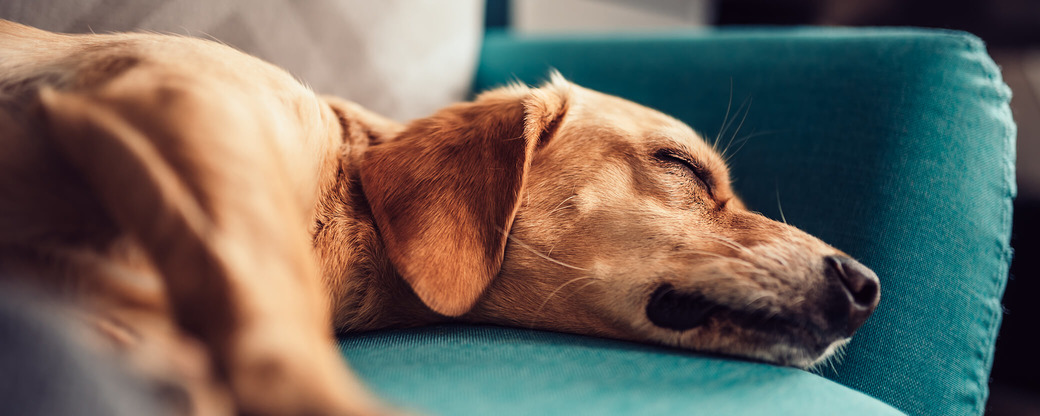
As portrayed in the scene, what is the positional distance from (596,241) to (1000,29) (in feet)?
10.1

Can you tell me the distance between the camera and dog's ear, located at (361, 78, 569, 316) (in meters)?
1.05

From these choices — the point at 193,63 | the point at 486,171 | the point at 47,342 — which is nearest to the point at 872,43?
the point at 486,171

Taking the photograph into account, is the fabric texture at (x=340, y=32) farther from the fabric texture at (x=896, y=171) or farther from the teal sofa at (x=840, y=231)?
the fabric texture at (x=896, y=171)

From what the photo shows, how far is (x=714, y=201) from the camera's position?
1.28m

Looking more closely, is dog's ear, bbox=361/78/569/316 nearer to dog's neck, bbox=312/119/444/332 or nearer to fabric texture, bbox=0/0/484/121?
dog's neck, bbox=312/119/444/332

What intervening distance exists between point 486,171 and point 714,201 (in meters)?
0.51

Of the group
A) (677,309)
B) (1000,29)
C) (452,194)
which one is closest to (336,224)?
(452,194)

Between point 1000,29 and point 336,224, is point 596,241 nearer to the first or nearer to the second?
point 336,224

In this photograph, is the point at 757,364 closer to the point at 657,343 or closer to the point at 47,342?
the point at 657,343

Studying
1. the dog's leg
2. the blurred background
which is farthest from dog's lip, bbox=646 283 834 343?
the blurred background

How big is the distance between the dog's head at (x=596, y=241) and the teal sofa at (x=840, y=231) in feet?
0.24

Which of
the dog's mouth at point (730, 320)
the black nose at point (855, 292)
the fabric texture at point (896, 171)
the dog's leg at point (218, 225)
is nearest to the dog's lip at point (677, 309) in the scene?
the dog's mouth at point (730, 320)

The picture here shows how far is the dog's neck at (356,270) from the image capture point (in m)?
1.09

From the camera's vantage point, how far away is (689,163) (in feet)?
4.19
